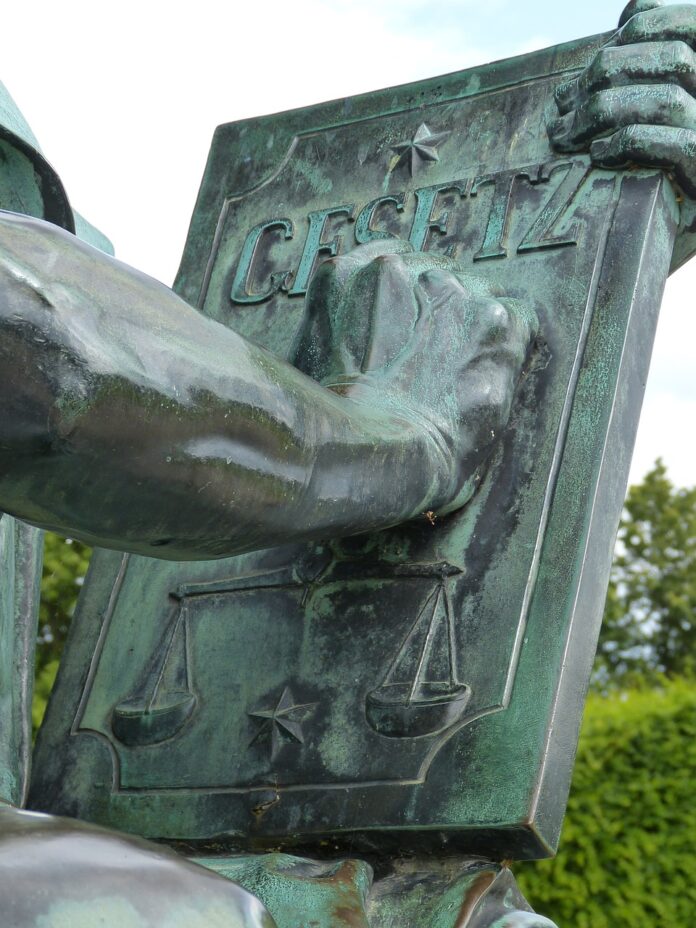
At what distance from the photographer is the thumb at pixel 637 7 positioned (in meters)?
2.59

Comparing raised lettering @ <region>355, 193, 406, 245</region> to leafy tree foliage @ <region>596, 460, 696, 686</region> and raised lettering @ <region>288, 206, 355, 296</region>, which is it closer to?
raised lettering @ <region>288, 206, 355, 296</region>

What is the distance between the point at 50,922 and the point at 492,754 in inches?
32.7

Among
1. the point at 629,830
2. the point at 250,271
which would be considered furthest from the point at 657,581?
the point at 250,271

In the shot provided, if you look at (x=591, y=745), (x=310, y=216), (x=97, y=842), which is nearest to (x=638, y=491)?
(x=591, y=745)

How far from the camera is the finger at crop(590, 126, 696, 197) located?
2.44 m

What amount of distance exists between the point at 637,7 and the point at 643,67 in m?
0.19

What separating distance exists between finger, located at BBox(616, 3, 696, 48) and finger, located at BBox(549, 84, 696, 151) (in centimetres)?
9

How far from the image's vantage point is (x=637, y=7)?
8.54ft

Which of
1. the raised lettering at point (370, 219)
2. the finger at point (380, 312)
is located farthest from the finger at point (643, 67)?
the finger at point (380, 312)

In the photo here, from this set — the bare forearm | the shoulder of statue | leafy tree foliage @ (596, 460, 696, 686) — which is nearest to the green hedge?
the shoulder of statue

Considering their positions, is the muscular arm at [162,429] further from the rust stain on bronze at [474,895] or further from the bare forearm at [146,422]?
the rust stain on bronze at [474,895]

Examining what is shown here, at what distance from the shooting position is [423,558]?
2.32m

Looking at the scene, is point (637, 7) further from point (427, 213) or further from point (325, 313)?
point (325, 313)

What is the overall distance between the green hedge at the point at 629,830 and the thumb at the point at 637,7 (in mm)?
5535
